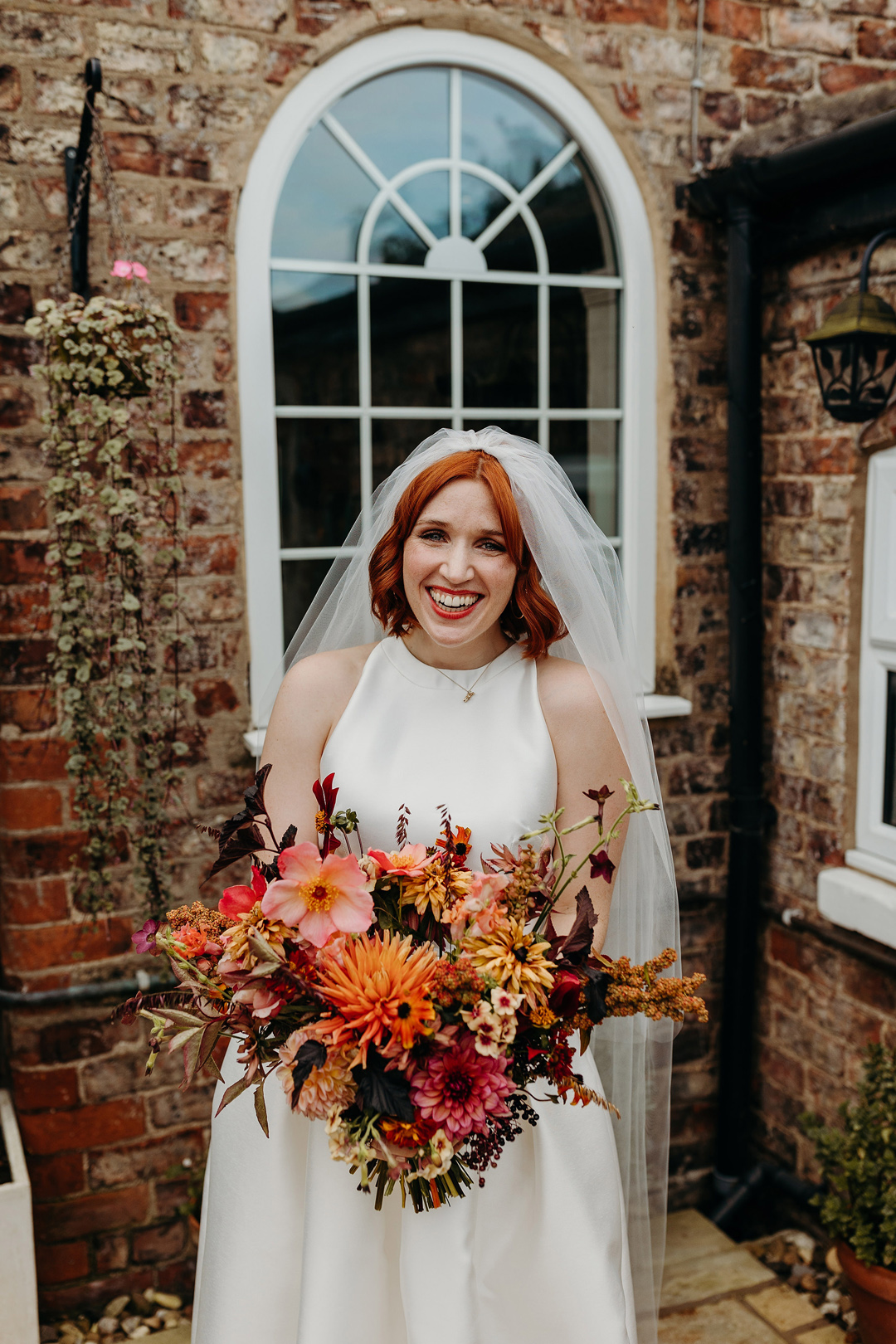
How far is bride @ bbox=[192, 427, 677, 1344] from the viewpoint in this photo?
1.91 m

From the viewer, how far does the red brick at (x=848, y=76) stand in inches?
136

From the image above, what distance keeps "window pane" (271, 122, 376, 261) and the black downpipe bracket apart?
1.09 m

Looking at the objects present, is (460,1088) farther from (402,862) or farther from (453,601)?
(453,601)

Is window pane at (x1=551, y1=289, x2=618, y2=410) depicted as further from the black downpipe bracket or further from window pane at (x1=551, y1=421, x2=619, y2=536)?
the black downpipe bracket

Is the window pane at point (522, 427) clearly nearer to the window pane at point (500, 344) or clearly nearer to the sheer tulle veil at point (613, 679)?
the window pane at point (500, 344)

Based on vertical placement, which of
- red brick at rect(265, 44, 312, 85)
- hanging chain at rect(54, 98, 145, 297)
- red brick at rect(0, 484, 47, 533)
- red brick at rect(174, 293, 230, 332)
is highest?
red brick at rect(265, 44, 312, 85)

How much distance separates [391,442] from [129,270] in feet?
2.96

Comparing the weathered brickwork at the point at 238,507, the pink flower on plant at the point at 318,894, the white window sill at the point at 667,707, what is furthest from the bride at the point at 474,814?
the white window sill at the point at 667,707

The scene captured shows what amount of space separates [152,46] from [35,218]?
53 cm

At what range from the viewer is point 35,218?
2688mm

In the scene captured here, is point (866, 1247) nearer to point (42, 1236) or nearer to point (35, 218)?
point (42, 1236)

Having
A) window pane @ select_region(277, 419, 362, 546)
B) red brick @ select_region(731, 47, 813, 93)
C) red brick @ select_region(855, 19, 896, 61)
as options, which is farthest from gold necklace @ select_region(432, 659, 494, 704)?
red brick @ select_region(855, 19, 896, 61)

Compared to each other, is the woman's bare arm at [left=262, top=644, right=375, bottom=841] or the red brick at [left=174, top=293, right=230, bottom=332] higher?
the red brick at [left=174, top=293, right=230, bottom=332]

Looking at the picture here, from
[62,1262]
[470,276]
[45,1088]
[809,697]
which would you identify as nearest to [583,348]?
[470,276]
